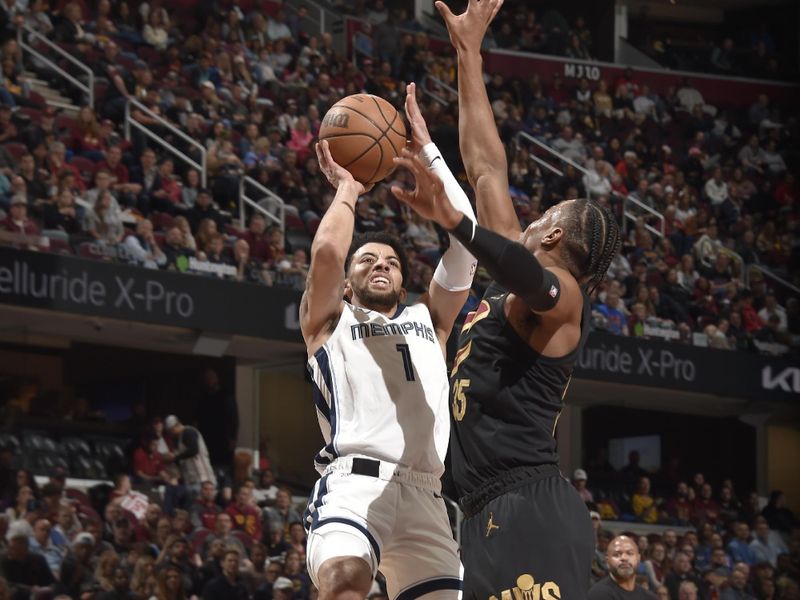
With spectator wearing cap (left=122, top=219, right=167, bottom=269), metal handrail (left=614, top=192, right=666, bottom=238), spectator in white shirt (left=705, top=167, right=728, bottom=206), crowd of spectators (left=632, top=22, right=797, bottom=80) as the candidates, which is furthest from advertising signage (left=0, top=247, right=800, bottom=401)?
crowd of spectators (left=632, top=22, right=797, bottom=80)

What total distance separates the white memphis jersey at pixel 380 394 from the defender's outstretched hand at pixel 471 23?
1.14m

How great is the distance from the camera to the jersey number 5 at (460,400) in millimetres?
4719

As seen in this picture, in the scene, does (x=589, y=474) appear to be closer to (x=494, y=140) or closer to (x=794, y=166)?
(x=794, y=166)

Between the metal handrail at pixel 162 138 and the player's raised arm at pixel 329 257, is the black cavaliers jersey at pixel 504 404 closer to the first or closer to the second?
the player's raised arm at pixel 329 257

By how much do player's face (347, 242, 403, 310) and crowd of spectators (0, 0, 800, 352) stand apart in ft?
25.0

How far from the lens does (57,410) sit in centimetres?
1578

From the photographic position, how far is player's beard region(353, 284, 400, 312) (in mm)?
5738

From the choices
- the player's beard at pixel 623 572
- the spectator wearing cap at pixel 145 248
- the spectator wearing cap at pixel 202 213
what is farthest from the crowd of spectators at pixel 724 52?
the player's beard at pixel 623 572

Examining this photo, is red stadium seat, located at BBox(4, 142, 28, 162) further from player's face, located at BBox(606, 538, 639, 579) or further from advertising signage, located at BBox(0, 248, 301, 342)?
player's face, located at BBox(606, 538, 639, 579)

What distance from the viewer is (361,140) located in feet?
18.7

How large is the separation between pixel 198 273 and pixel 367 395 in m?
8.80

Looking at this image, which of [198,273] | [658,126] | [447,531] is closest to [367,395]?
[447,531]

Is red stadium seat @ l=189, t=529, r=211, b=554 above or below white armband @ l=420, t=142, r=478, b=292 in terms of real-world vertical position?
below

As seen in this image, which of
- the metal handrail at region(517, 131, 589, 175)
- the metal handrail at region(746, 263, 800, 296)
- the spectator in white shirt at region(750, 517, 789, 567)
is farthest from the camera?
the metal handrail at region(746, 263, 800, 296)
